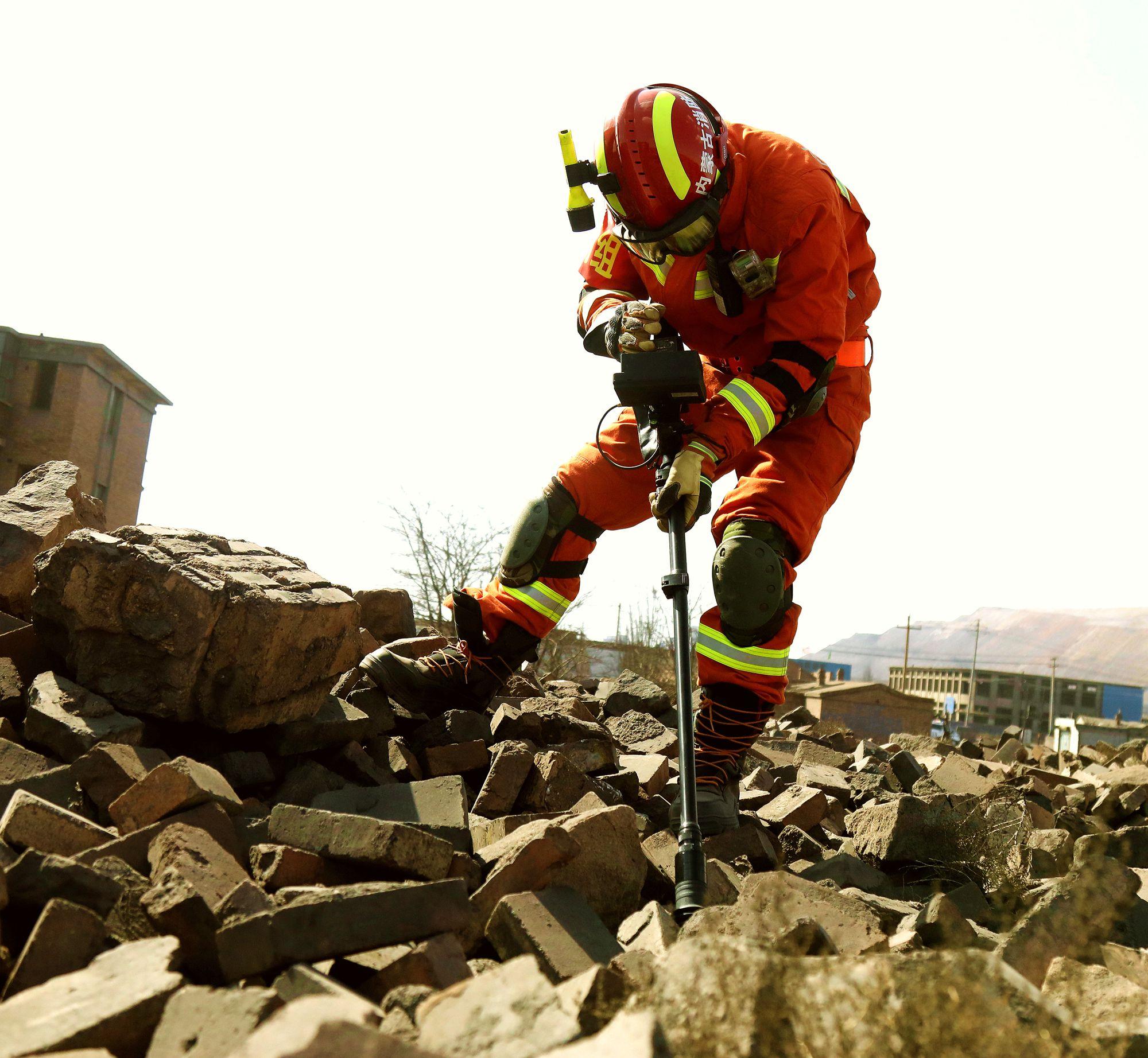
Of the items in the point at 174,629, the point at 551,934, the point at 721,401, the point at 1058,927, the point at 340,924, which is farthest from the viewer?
the point at 721,401

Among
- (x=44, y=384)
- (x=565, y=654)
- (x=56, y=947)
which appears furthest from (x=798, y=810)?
(x=44, y=384)

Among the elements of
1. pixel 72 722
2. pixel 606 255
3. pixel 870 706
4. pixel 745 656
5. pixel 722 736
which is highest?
pixel 606 255

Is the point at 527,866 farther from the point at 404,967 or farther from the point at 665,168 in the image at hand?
the point at 665,168

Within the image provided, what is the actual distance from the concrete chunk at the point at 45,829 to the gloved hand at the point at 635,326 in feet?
7.58

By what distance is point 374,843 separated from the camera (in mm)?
2291

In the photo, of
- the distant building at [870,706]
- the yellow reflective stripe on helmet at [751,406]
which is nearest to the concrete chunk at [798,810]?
the yellow reflective stripe on helmet at [751,406]

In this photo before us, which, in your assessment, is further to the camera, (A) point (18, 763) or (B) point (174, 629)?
(B) point (174, 629)

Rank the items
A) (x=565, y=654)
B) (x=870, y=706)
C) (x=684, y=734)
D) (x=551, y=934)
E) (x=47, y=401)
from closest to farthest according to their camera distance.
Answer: (x=551, y=934) → (x=684, y=734) → (x=565, y=654) → (x=47, y=401) → (x=870, y=706)

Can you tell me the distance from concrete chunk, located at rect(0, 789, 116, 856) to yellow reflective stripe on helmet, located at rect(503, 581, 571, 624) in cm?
197

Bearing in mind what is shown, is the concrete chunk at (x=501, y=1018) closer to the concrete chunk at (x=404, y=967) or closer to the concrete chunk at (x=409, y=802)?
the concrete chunk at (x=404, y=967)

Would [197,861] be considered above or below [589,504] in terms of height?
below

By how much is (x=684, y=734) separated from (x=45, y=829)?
1.63m

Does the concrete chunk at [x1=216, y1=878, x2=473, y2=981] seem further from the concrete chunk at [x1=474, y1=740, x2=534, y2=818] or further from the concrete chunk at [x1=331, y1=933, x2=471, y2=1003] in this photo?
the concrete chunk at [x1=474, y1=740, x2=534, y2=818]

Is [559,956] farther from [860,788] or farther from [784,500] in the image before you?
[860,788]
